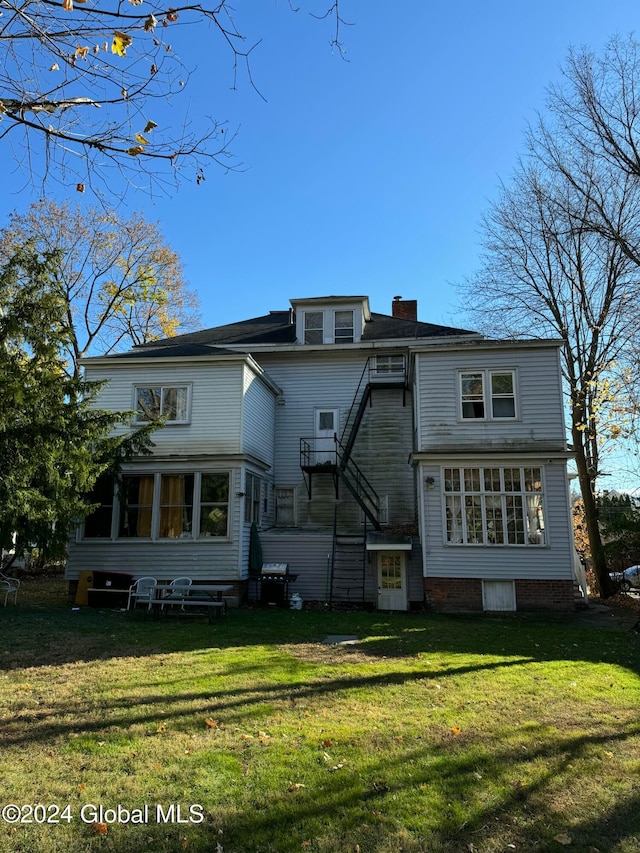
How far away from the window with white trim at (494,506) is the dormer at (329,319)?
7834mm

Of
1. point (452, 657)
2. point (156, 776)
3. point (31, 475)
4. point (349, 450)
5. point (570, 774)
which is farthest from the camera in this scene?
point (349, 450)

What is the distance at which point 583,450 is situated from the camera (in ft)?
70.0

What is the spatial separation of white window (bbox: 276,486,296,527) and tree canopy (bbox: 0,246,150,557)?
231 inches

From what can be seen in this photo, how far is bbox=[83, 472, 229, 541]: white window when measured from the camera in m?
16.5

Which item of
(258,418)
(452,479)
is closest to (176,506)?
(258,418)

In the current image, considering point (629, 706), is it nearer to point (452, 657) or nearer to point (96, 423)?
point (452, 657)

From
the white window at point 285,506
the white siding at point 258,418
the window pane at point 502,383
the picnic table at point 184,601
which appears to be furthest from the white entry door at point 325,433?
the picnic table at point 184,601

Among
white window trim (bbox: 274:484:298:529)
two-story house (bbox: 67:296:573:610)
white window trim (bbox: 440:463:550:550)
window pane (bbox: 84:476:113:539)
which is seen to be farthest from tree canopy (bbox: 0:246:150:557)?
white window trim (bbox: 440:463:550:550)

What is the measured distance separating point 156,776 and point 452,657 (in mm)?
6026

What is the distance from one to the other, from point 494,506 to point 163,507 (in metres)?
9.50

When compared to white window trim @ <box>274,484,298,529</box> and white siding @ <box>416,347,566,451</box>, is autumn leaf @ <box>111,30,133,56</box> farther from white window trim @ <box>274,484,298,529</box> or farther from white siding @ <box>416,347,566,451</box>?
white window trim @ <box>274,484,298,529</box>

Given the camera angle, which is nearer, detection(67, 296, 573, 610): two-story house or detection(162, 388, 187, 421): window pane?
detection(67, 296, 573, 610): two-story house

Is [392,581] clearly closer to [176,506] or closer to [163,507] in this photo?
[176,506]

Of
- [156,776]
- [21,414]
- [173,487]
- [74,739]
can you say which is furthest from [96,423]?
[156,776]
